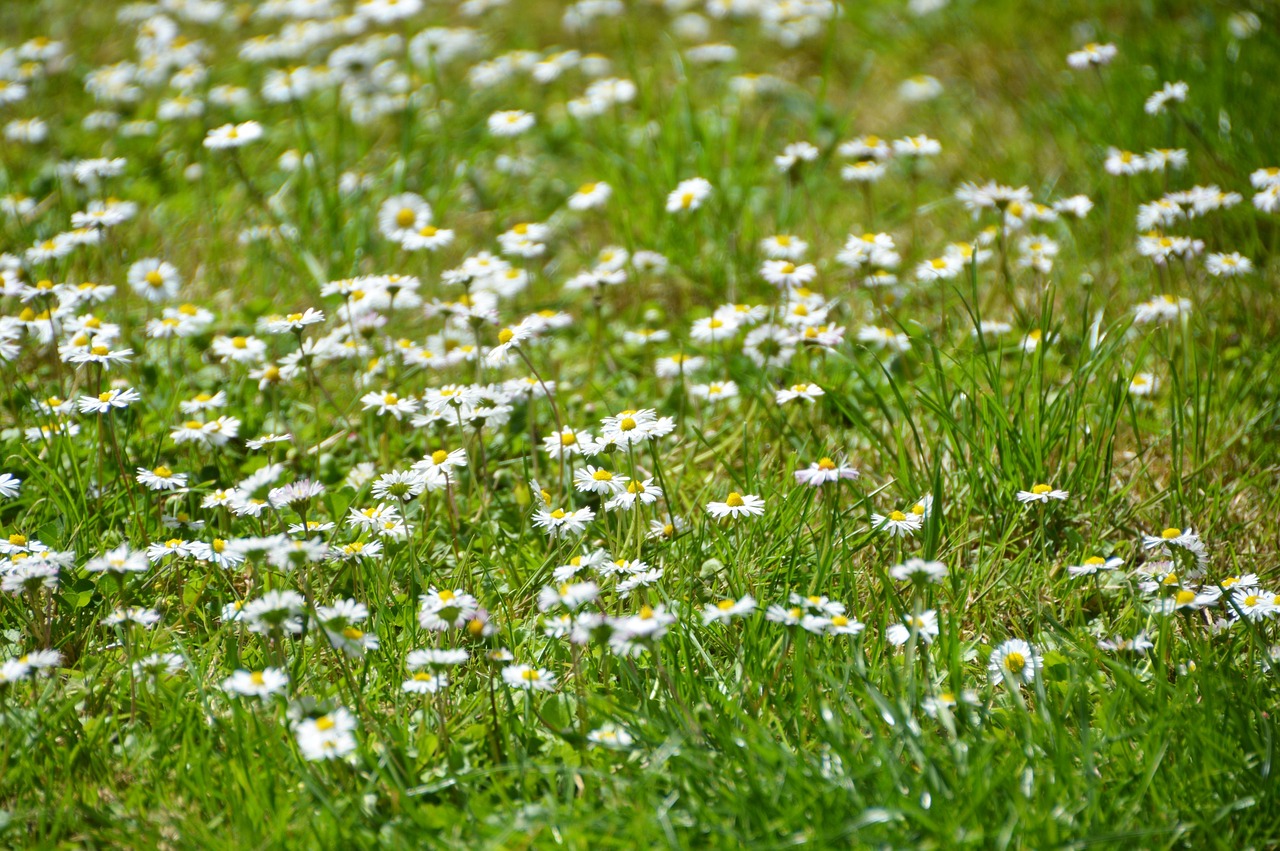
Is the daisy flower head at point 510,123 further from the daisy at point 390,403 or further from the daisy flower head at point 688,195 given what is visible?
the daisy at point 390,403

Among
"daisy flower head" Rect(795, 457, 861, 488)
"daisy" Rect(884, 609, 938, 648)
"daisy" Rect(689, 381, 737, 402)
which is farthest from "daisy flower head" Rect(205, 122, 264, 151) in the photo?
"daisy" Rect(884, 609, 938, 648)

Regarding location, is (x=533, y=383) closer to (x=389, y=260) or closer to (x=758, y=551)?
(x=758, y=551)

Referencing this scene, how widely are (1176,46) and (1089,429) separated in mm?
2768

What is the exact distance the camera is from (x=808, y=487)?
97.5 inches

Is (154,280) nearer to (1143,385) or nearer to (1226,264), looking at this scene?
(1143,385)

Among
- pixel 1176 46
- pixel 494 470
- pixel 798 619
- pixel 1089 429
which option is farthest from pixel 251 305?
pixel 1176 46

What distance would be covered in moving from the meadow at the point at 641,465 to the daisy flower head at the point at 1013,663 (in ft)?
0.07

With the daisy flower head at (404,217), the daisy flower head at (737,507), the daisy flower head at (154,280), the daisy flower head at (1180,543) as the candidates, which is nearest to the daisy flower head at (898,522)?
the daisy flower head at (737,507)

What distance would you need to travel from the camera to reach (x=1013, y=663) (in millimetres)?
1988

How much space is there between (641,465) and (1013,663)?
1.21 meters

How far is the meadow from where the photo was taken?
1783 mm

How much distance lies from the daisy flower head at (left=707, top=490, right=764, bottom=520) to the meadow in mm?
14

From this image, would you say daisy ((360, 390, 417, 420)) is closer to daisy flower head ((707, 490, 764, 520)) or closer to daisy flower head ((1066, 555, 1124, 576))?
daisy flower head ((707, 490, 764, 520))

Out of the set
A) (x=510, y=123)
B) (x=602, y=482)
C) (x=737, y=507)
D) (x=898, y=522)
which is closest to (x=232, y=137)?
(x=510, y=123)
